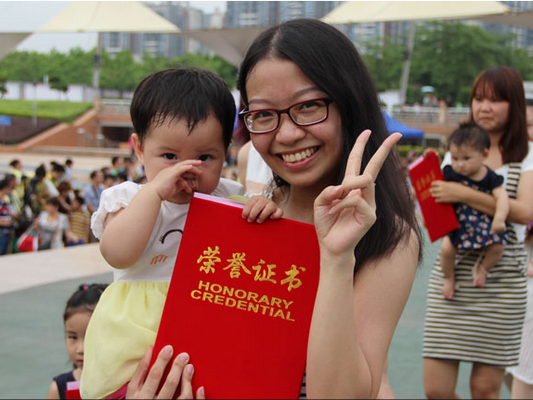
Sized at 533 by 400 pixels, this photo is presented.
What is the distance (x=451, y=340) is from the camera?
2.97 metres

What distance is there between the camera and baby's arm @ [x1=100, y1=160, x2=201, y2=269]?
1476 millimetres

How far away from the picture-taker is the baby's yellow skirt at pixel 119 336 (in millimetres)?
1484

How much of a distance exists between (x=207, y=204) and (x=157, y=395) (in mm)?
408

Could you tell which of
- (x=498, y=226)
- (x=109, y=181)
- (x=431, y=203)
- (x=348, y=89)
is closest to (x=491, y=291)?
(x=498, y=226)

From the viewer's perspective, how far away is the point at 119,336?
1.50m

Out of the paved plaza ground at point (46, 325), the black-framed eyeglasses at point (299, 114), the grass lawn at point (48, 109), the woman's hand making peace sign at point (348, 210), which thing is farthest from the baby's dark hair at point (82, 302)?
the grass lawn at point (48, 109)

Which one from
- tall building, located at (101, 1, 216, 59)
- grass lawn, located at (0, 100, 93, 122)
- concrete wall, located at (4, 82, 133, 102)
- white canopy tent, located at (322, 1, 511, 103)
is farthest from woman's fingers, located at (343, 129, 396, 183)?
concrete wall, located at (4, 82, 133, 102)

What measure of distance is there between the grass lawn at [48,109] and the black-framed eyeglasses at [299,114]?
37.4m

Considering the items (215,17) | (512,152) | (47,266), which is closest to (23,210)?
(47,266)

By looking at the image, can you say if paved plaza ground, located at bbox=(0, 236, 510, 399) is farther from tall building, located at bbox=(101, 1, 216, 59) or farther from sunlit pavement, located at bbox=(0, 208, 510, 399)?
tall building, located at bbox=(101, 1, 216, 59)

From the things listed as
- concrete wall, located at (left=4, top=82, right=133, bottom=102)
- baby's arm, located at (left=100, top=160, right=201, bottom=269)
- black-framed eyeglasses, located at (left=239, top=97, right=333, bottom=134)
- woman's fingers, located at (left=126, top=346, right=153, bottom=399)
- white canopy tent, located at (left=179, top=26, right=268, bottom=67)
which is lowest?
concrete wall, located at (left=4, top=82, right=133, bottom=102)

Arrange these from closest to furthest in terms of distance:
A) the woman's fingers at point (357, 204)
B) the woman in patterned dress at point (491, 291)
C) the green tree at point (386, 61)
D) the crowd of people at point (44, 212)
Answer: the woman's fingers at point (357, 204)
the woman in patterned dress at point (491, 291)
the crowd of people at point (44, 212)
the green tree at point (386, 61)

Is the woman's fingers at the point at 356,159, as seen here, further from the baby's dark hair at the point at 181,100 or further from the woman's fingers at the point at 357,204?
the baby's dark hair at the point at 181,100

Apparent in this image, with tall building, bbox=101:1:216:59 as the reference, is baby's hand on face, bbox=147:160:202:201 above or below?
below
